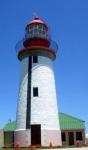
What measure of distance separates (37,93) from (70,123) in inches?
411

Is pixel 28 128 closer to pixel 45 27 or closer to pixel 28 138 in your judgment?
pixel 28 138

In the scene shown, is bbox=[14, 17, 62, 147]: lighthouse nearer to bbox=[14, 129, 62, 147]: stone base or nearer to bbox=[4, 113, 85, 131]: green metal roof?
bbox=[14, 129, 62, 147]: stone base

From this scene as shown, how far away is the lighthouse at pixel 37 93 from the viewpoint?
97.7 feet

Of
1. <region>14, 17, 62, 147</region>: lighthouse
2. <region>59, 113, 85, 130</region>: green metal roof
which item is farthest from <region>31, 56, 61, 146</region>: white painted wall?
<region>59, 113, 85, 130</region>: green metal roof

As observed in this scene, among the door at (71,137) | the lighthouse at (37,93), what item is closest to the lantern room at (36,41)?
the lighthouse at (37,93)

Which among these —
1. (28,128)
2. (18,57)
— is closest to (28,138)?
(28,128)

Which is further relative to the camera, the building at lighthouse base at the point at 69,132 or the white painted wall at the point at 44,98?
the building at lighthouse base at the point at 69,132

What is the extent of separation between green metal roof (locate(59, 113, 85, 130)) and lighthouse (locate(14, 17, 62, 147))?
7.77m

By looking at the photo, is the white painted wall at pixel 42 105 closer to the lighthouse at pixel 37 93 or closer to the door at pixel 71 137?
the lighthouse at pixel 37 93

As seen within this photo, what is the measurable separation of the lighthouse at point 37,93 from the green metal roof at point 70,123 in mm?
7769

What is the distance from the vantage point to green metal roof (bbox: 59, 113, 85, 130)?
1506 inches

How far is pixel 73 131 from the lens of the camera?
38.4 metres

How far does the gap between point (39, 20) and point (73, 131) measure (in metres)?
14.1

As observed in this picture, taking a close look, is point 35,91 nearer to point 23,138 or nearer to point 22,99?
point 22,99
